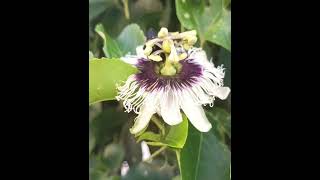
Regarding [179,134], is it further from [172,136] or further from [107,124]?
[107,124]

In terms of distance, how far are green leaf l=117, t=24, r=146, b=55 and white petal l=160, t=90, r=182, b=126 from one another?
13 centimetres

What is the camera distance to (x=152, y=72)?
58.2 inches

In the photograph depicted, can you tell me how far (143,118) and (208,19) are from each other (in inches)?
11.1

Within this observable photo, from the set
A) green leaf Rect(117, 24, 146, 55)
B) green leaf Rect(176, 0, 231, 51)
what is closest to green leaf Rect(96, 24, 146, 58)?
green leaf Rect(117, 24, 146, 55)

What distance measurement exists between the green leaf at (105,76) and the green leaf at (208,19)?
0.57 feet

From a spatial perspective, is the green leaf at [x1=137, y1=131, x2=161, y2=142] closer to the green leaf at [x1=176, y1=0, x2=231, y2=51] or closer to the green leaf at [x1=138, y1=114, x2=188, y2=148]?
the green leaf at [x1=138, y1=114, x2=188, y2=148]

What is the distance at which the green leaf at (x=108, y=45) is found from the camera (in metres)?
1.46

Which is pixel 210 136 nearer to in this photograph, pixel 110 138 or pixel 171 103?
pixel 171 103

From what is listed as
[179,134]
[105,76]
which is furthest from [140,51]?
→ [179,134]

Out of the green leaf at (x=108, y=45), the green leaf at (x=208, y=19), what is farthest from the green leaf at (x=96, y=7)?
the green leaf at (x=208, y=19)

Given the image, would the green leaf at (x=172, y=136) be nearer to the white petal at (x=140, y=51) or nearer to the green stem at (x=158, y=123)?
the green stem at (x=158, y=123)

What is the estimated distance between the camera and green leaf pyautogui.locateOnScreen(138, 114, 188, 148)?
4.79 feet

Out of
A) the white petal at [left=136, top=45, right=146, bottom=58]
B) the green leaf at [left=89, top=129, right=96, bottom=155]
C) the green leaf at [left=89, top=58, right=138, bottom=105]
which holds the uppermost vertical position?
the white petal at [left=136, top=45, right=146, bottom=58]

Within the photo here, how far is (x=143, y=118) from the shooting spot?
1459mm
